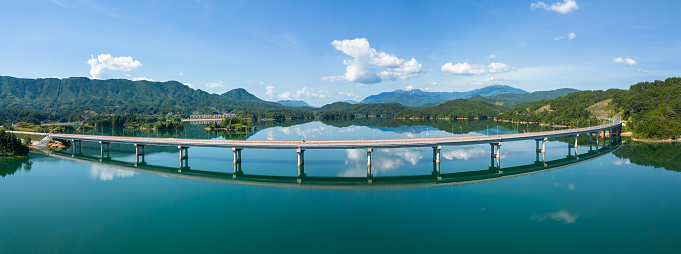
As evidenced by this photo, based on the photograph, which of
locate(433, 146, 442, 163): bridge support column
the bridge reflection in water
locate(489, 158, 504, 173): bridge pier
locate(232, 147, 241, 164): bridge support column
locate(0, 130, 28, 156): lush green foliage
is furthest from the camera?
locate(0, 130, 28, 156): lush green foliage

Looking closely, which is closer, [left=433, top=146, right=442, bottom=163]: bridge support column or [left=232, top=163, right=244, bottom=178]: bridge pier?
[left=232, top=163, right=244, bottom=178]: bridge pier

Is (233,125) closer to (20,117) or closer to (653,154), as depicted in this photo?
(20,117)

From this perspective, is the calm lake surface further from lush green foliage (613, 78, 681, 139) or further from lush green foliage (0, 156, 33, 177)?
lush green foliage (613, 78, 681, 139)

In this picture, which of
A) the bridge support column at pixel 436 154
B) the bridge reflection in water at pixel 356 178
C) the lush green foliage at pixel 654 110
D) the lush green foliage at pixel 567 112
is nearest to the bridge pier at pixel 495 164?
the bridge reflection in water at pixel 356 178

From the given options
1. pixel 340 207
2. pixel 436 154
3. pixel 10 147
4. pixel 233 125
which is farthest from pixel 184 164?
pixel 233 125

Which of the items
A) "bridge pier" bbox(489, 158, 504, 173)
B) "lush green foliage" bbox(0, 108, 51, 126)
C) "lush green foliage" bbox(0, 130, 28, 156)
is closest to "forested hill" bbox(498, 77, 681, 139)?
"bridge pier" bbox(489, 158, 504, 173)

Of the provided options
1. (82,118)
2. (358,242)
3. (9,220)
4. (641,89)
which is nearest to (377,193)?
(358,242)
